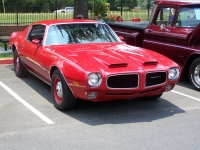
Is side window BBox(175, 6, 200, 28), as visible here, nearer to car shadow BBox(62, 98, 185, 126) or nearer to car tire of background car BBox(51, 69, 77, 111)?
car shadow BBox(62, 98, 185, 126)

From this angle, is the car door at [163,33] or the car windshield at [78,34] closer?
the car windshield at [78,34]

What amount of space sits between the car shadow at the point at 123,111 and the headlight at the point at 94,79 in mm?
637

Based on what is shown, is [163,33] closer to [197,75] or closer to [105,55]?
[197,75]

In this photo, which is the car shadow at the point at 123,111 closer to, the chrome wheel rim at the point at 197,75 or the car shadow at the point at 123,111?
the car shadow at the point at 123,111

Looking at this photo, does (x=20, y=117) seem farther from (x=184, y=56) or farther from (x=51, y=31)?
(x=184, y=56)

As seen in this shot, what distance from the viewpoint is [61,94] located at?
6660 mm

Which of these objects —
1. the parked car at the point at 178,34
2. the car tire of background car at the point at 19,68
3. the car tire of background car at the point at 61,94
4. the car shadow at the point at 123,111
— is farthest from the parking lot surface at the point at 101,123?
the car tire of background car at the point at 19,68

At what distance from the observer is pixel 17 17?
18.4 metres

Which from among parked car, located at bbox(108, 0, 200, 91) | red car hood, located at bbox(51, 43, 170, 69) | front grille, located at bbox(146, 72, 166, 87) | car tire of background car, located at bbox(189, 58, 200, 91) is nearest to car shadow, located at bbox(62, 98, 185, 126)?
front grille, located at bbox(146, 72, 166, 87)

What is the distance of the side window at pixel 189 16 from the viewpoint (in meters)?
9.06

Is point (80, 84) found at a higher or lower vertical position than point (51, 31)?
lower

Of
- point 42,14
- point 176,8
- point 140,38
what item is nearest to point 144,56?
point 176,8

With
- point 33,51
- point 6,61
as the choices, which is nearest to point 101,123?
point 33,51

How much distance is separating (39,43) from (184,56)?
3269 millimetres
